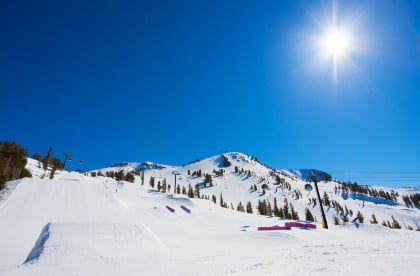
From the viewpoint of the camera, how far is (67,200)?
87.9ft

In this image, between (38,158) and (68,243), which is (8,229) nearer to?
(68,243)

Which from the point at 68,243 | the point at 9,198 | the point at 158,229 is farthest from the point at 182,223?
the point at 9,198

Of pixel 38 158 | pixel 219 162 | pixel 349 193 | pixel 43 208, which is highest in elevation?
pixel 219 162

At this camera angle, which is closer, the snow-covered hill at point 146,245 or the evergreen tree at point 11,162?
the snow-covered hill at point 146,245

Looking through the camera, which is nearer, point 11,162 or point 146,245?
point 146,245

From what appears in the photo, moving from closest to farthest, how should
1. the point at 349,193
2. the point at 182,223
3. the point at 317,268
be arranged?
the point at 317,268 → the point at 182,223 → the point at 349,193

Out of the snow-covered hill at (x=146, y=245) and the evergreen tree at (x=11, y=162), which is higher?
the evergreen tree at (x=11, y=162)

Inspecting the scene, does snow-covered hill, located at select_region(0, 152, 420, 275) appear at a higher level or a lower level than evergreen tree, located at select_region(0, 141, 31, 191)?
lower

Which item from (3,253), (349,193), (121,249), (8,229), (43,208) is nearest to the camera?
(121,249)

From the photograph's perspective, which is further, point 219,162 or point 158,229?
point 219,162

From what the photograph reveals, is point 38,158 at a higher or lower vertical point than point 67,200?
higher

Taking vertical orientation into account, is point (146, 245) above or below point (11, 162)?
below

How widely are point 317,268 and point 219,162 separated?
568ft

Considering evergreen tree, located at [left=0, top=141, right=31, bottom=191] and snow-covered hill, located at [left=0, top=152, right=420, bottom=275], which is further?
evergreen tree, located at [left=0, top=141, right=31, bottom=191]
